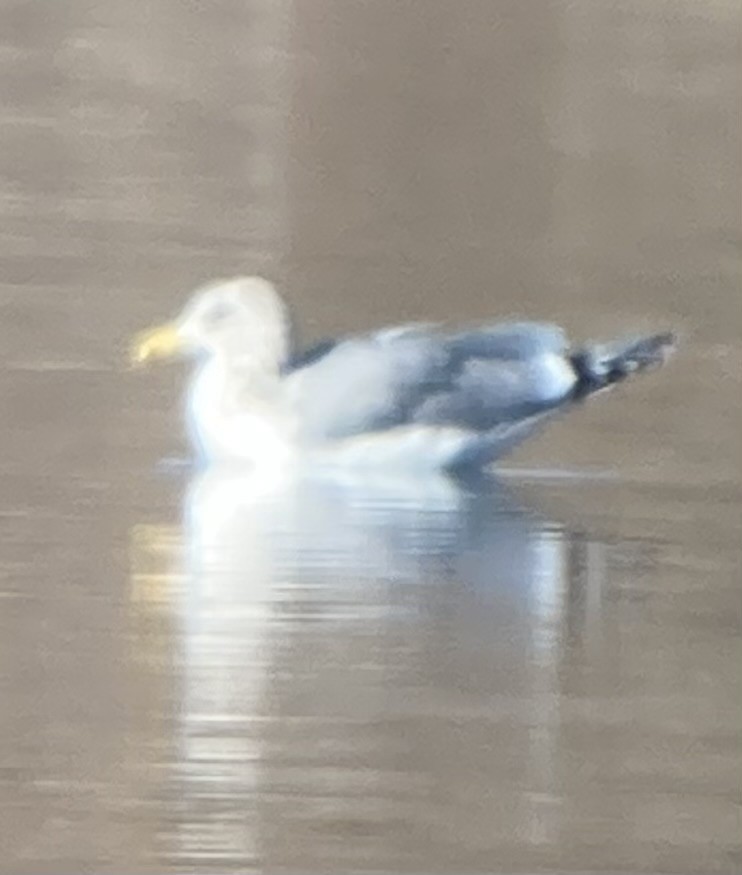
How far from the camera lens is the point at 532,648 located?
2.42ft

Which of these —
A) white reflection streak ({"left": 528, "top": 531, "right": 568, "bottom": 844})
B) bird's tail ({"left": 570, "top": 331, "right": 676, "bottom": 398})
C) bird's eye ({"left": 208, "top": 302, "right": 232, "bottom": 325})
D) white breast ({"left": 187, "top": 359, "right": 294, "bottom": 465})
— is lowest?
white reflection streak ({"left": 528, "top": 531, "right": 568, "bottom": 844})

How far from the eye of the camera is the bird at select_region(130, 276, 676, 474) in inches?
31.3

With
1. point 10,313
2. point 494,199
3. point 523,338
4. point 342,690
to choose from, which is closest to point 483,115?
point 494,199

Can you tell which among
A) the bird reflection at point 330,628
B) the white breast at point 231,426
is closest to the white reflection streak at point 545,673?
the bird reflection at point 330,628

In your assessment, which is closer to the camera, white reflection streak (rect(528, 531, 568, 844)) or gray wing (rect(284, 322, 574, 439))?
white reflection streak (rect(528, 531, 568, 844))

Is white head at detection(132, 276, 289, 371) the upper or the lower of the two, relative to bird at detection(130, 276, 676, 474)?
upper

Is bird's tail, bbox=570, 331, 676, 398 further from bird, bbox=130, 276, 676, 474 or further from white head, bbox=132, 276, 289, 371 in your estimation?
white head, bbox=132, 276, 289, 371

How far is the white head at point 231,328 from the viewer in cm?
80

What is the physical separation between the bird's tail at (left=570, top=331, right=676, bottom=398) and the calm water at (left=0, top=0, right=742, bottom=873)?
11 mm

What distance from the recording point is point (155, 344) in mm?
834

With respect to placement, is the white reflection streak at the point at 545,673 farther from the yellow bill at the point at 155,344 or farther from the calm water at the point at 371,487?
the yellow bill at the point at 155,344

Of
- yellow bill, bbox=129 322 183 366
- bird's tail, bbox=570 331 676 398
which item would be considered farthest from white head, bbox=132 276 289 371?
bird's tail, bbox=570 331 676 398

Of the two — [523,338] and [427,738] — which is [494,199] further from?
[427,738]

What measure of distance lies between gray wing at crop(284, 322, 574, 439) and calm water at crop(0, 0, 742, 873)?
1.0 inches
